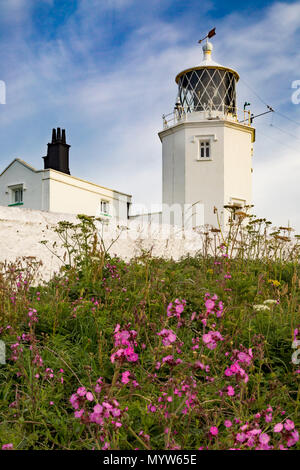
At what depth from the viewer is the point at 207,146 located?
22.2 m

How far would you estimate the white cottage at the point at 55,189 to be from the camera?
23.2 m

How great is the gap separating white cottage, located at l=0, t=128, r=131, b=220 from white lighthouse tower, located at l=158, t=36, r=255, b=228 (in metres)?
4.84

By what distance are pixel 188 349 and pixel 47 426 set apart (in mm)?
1296

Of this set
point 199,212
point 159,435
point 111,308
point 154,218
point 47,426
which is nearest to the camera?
point 159,435

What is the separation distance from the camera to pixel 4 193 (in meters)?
25.6

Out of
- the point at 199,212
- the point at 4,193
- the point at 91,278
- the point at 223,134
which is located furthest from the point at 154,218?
the point at 91,278

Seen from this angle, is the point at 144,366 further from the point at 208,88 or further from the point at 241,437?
the point at 208,88

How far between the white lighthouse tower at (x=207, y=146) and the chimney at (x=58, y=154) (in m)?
6.29

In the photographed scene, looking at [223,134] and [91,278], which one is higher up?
[223,134]

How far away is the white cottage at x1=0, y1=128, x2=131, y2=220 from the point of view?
76.2ft

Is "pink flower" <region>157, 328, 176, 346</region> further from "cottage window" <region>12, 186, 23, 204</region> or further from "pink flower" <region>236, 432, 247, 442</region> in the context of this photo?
"cottage window" <region>12, 186, 23, 204</region>

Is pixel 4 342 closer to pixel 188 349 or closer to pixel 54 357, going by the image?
pixel 54 357

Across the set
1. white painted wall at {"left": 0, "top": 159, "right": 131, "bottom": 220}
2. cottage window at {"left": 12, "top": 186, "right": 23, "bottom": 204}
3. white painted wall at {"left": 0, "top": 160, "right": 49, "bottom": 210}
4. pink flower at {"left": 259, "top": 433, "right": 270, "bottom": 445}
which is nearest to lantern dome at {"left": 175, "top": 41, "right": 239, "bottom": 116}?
white painted wall at {"left": 0, "top": 159, "right": 131, "bottom": 220}

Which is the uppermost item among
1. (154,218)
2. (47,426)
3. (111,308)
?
(154,218)
